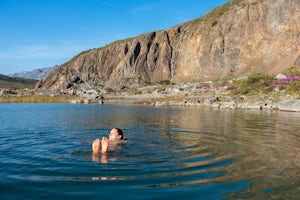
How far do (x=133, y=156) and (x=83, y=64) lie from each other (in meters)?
151

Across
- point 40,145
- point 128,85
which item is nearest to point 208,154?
point 40,145

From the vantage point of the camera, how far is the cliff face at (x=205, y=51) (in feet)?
296

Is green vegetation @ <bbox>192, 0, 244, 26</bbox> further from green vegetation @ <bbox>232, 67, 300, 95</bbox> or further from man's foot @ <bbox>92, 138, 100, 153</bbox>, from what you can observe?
man's foot @ <bbox>92, 138, 100, 153</bbox>

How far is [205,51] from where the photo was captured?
112000 millimetres

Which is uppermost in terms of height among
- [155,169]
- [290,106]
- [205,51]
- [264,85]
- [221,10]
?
[221,10]

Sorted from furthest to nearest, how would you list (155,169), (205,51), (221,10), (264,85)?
(221,10)
(205,51)
(264,85)
(155,169)

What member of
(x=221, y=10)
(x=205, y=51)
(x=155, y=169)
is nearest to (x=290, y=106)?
(x=155, y=169)

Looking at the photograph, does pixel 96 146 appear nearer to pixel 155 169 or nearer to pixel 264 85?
pixel 155 169

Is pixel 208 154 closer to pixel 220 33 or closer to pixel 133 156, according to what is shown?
pixel 133 156

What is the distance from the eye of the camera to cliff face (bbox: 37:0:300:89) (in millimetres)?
90238

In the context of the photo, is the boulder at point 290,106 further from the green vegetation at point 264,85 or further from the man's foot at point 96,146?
the man's foot at point 96,146

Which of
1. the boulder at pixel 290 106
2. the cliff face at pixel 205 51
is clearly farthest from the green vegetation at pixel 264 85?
the cliff face at pixel 205 51

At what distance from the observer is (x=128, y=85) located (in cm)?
12656

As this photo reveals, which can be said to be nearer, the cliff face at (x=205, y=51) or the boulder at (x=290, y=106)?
the boulder at (x=290, y=106)
